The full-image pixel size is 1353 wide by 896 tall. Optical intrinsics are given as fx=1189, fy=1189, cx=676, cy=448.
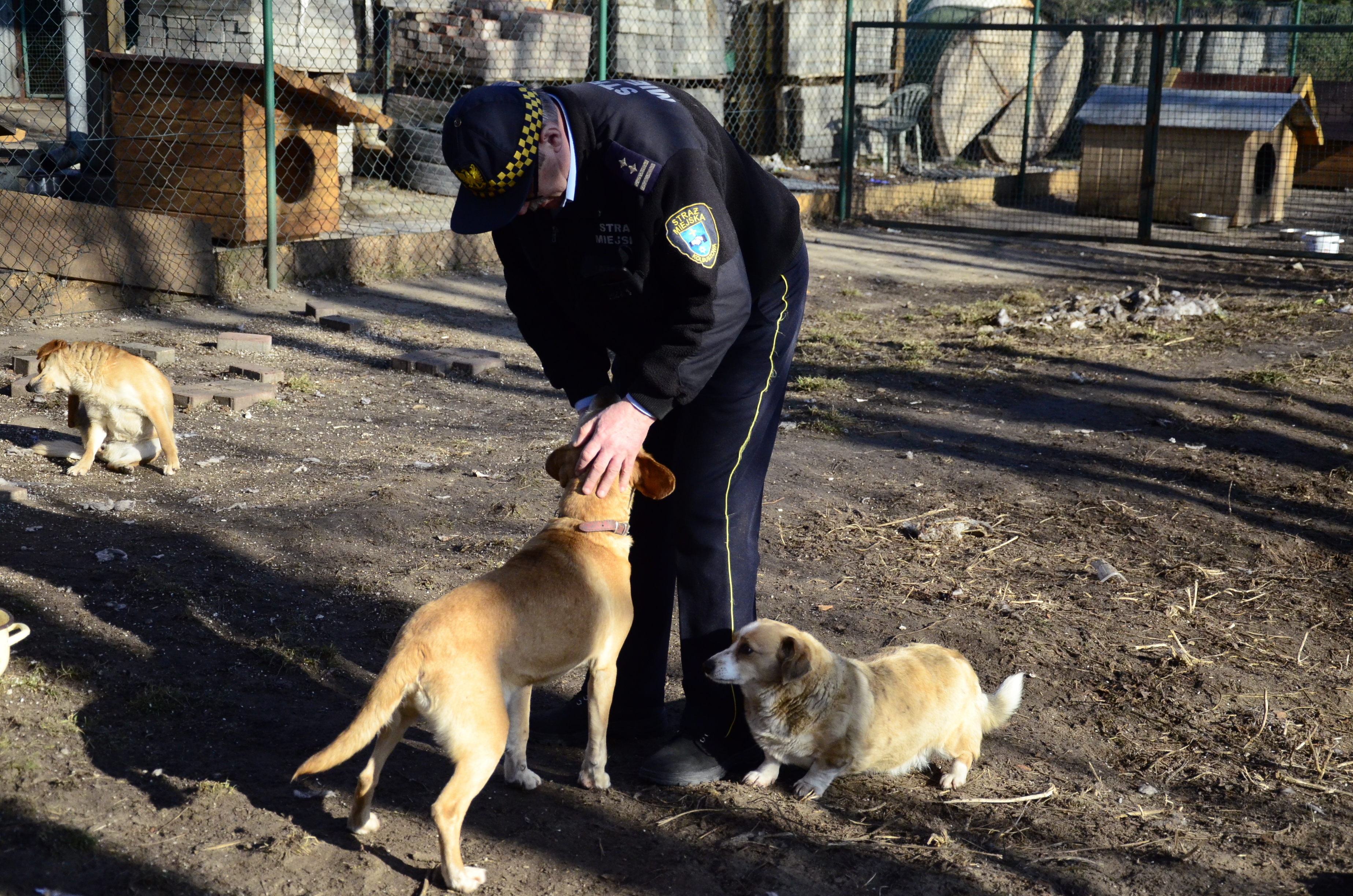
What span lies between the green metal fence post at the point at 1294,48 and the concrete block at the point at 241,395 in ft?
58.3

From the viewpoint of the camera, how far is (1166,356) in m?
8.41

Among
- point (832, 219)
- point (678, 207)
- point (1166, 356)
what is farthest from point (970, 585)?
point (832, 219)

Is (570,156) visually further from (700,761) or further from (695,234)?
(700,761)

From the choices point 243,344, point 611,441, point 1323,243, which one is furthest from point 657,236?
point 1323,243

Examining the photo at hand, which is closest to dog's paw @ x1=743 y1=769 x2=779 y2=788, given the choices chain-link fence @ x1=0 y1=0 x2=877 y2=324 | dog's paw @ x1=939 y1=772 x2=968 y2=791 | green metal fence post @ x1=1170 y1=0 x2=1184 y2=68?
dog's paw @ x1=939 y1=772 x2=968 y2=791

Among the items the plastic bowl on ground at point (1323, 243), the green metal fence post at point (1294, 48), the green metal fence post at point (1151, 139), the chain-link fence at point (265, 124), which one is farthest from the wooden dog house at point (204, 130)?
the green metal fence post at point (1294, 48)

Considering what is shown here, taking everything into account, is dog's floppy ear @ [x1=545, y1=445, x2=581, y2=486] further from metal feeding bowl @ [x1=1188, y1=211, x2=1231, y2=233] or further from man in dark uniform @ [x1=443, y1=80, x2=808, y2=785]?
metal feeding bowl @ [x1=1188, y1=211, x2=1231, y2=233]

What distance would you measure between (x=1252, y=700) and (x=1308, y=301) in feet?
24.9

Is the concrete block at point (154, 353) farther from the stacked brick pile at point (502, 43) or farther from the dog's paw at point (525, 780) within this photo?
the stacked brick pile at point (502, 43)

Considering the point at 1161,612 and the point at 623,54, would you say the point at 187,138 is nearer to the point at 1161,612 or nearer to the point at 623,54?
the point at 623,54

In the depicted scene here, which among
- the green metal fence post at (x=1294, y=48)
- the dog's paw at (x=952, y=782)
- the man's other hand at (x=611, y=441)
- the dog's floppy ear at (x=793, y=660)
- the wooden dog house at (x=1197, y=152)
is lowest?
the dog's paw at (x=952, y=782)

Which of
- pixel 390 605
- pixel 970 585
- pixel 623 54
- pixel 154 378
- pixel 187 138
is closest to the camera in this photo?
pixel 390 605

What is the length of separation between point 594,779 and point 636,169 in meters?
1.62

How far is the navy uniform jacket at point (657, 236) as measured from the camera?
276 centimetres
